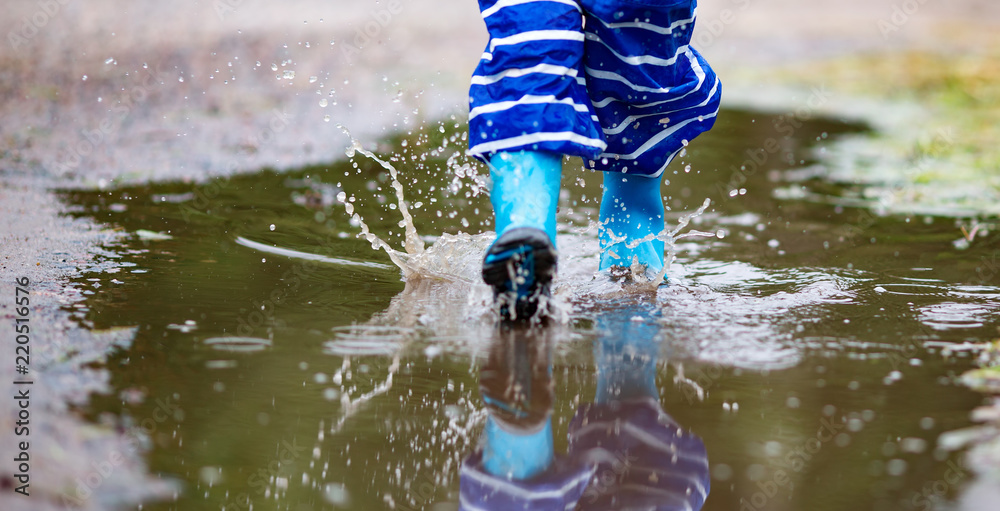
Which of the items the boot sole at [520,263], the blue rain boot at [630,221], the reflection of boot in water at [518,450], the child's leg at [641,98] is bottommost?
the reflection of boot in water at [518,450]

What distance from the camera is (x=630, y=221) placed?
9.10 feet

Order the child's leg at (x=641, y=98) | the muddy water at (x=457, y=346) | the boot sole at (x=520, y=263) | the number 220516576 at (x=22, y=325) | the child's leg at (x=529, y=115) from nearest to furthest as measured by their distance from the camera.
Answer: the muddy water at (x=457, y=346) → the number 220516576 at (x=22, y=325) → the boot sole at (x=520, y=263) → the child's leg at (x=529, y=115) → the child's leg at (x=641, y=98)

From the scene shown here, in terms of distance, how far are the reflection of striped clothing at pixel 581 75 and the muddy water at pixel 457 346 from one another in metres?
0.41

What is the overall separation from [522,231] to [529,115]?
0.29 meters

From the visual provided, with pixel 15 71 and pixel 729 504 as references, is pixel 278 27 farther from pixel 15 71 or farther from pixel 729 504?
pixel 729 504

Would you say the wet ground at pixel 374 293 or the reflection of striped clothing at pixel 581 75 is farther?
the reflection of striped clothing at pixel 581 75

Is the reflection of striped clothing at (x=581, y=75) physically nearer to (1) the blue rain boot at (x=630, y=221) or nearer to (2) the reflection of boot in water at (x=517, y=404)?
(1) the blue rain boot at (x=630, y=221)

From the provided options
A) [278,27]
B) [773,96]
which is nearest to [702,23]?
[773,96]

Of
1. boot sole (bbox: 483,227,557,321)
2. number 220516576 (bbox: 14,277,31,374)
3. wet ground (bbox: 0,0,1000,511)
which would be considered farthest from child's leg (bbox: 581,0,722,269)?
number 220516576 (bbox: 14,277,31,374)

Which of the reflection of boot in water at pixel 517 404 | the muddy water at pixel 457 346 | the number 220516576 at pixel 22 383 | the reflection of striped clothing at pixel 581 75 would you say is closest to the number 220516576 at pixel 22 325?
the number 220516576 at pixel 22 383

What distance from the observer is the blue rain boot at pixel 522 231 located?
2070 millimetres

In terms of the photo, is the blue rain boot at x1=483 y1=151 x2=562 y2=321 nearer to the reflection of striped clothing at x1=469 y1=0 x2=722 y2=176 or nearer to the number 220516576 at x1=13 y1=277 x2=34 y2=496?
the reflection of striped clothing at x1=469 y1=0 x2=722 y2=176

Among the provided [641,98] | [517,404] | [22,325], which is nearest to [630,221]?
[641,98]

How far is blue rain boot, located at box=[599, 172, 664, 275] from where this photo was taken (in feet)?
9.02
